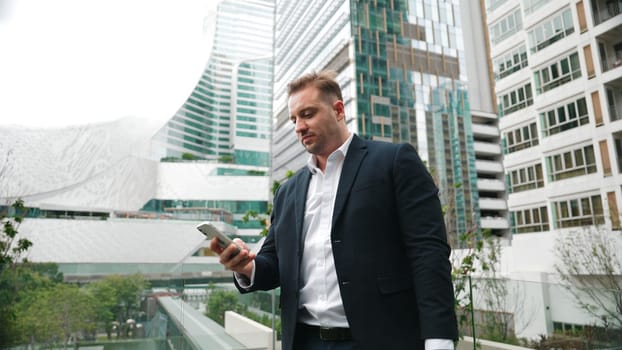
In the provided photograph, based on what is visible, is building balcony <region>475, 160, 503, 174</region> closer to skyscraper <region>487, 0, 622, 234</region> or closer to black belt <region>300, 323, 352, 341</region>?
A: skyscraper <region>487, 0, 622, 234</region>

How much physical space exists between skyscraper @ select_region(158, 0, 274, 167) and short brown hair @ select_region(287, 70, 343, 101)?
2096 centimetres

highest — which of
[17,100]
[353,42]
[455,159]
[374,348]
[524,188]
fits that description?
[353,42]

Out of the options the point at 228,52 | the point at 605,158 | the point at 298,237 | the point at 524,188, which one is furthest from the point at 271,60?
the point at 298,237

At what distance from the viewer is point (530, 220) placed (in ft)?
37.4

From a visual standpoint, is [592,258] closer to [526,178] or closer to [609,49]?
[609,49]

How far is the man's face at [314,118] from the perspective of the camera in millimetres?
914

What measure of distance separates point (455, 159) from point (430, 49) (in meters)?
7.34

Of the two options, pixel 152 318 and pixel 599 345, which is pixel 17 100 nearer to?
pixel 152 318

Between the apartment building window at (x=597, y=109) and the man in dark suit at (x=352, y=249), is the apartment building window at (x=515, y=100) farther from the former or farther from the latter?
the man in dark suit at (x=352, y=249)

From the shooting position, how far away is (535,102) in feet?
34.0

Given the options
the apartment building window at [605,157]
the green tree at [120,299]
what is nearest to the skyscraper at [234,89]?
the apartment building window at [605,157]

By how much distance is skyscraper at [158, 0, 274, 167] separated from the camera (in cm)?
2225

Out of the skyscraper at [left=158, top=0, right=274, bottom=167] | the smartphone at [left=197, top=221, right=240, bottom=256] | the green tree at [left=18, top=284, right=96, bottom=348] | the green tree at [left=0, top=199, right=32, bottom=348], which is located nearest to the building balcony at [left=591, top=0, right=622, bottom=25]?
the smartphone at [left=197, top=221, right=240, bottom=256]

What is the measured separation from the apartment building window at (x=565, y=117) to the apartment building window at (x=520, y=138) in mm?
1517
